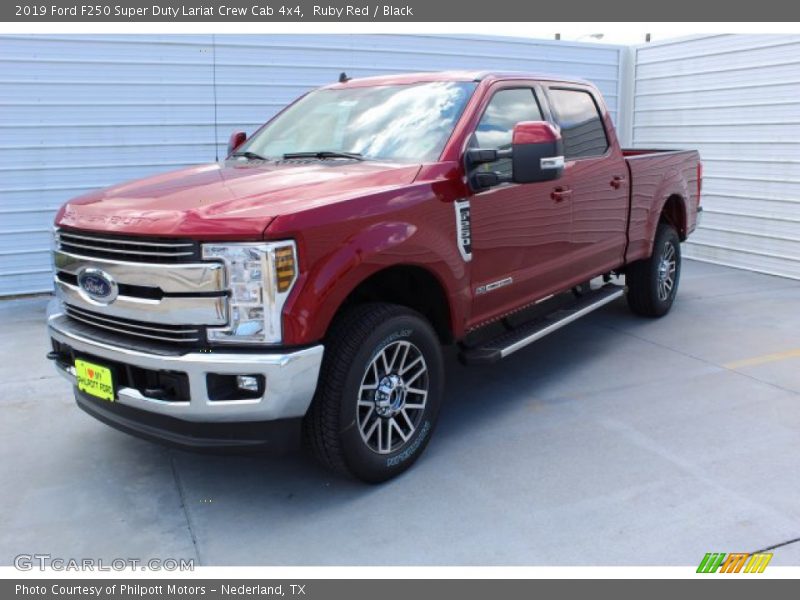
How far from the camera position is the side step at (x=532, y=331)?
414 centimetres

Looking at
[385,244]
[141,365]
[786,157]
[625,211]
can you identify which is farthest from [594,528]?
[786,157]

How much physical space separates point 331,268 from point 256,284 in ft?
1.13

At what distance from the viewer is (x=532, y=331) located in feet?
15.2

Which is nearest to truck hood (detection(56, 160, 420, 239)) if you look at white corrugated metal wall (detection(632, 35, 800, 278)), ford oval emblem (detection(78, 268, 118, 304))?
ford oval emblem (detection(78, 268, 118, 304))

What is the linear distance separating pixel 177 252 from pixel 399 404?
4.31 feet

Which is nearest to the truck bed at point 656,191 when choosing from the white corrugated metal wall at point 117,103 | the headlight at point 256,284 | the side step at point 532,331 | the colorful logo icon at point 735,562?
the side step at point 532,331

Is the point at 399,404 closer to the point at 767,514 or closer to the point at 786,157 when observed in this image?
the point at 767,514

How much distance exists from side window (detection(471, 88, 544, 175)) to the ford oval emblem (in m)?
2.05

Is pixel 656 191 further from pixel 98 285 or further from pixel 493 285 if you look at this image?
pixel 98 285

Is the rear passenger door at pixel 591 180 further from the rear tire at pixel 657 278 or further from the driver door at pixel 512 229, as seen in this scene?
the rear tire at pixel 657 278

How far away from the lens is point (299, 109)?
494 centimetres

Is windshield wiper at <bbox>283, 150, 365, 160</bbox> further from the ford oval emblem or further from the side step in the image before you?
the ford oval emblem

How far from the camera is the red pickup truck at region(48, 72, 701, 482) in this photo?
9.85 feet

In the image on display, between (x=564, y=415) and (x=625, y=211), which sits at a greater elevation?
(x=625, y=211)
